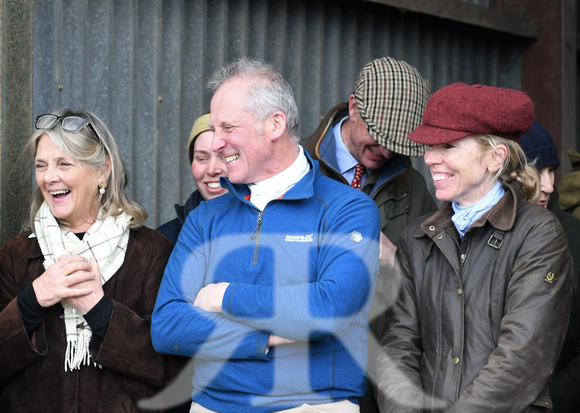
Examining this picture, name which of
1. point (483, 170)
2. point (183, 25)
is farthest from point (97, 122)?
point (483, 170)

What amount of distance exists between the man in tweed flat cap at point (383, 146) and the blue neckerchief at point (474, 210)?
20.0 inches

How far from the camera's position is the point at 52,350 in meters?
2.91

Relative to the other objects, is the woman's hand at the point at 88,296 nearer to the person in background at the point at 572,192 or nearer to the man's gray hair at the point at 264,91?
the man's gray hair at the point at 264,91

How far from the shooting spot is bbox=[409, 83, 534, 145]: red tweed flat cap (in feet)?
9.30

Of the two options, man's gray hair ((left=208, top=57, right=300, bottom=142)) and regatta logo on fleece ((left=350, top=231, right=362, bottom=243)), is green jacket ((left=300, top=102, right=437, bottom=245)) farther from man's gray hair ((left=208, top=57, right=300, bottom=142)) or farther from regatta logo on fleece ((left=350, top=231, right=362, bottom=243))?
regatta logo on fleece ((left=350, top=231, right=362, bottom=243))

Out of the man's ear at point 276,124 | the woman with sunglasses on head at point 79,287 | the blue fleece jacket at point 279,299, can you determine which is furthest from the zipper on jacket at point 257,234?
the woman with sunglasses on head at point 79,287

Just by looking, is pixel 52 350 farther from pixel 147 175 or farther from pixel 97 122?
pixel 147 175

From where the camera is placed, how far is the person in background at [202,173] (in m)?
3.58

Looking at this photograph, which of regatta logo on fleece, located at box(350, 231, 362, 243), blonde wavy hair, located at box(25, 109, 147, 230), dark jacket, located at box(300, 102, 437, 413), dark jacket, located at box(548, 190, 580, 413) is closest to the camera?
regatta logo on fleece, located at box(350, 231, 362, 243)

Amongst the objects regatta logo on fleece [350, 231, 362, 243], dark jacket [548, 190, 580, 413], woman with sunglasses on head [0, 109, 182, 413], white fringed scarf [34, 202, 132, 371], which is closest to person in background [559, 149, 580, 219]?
dark jacket [548, 190, 580, 413]

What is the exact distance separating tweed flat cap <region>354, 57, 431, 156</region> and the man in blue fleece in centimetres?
53

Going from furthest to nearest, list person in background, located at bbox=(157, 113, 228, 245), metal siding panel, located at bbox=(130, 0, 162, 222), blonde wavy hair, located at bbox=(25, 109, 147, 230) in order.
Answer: metal siding panel, located at bbox=(130, 0, 162, 222) → person in background, located at bbox=(157, 113, 228, 245) → blonde wavy hair, located at bbox=(25, 109, 147, 230)

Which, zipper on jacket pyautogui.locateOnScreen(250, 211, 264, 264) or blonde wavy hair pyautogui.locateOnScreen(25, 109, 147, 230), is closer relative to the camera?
zipper on jacket pyautogui.locateOnScreen(250, 211, 264, 264)

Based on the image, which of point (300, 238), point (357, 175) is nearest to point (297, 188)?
point (300, 238)
